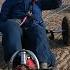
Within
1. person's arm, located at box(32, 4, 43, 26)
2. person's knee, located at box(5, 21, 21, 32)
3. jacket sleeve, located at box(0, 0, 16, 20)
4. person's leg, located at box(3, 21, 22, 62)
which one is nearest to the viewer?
person's leg, located at box(3, 21, 22, 62)

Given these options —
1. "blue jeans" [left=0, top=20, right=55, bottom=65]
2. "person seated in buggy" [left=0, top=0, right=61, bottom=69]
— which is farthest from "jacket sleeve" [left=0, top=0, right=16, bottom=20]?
"blue jeans" [left=0, top=20, right=55, bottom=65]

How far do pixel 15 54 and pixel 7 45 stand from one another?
0.31m

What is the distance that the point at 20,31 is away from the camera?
3.99 metres

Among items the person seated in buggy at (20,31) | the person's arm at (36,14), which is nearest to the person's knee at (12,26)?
the person seated in buggy at (20,31)

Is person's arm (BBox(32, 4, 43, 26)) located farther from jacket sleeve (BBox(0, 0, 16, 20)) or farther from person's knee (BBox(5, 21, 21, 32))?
person's knee (BBox(5, 21, 21, 32))

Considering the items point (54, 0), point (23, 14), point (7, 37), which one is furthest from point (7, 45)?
point (54, 0)

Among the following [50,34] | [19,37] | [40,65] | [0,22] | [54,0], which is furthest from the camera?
[50,34]

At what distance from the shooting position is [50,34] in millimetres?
5715

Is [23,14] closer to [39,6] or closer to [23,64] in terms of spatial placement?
[39,6]

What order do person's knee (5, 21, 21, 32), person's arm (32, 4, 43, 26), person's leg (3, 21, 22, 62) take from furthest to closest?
person's arm (32, 4, 43, 26) < person's knee (5, 21, 21, 32) < person's leg (3, 21, 22, 62)

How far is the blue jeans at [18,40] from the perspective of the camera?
3.74 metres

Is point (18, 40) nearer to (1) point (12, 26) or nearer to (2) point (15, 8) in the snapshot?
(1) point (12, 26)

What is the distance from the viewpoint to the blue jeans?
12.3 feet

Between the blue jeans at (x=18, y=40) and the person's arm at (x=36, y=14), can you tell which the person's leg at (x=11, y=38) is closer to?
the blue jeans at (x=18, y=40)
